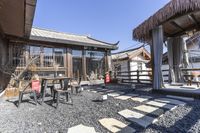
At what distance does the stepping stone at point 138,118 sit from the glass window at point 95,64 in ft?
24.7

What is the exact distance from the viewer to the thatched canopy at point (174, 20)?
14.5 ft

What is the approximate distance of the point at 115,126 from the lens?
8.50 feet

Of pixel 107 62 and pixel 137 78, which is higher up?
pixel 107 62

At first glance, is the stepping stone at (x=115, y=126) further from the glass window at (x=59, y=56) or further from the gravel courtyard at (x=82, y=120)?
the glass window at (x=59, y=56)

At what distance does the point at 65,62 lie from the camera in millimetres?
9984

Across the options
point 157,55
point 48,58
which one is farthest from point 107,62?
point 157,55

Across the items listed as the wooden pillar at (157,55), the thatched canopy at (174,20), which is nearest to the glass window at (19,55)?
the thatched canopy at (174,20)

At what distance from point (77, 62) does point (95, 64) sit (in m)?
1.59

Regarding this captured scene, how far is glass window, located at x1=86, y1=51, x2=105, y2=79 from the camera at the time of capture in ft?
36.7

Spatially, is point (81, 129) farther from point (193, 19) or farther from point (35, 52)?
point (35, 52)

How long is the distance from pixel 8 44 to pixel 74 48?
401 centimetres

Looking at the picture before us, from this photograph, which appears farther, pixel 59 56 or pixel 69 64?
pixel 69 64

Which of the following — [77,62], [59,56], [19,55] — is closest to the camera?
[19,55]

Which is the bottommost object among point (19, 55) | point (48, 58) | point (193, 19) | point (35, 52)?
point (48, 58)
